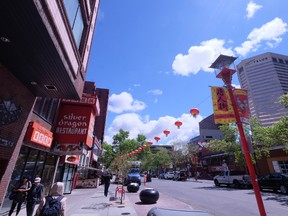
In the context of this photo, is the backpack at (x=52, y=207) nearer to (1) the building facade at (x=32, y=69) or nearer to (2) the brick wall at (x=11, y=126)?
(1) the building facade at (x=32, y=69)

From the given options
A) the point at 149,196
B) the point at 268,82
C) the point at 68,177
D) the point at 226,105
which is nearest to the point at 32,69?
the point at 226,105

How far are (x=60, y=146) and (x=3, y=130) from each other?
5.51 m

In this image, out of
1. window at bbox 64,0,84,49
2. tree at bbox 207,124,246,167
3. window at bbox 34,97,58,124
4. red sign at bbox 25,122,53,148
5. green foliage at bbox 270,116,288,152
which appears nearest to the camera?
window at bbox 64,0,84,49

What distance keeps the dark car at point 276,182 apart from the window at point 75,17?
1972 cm

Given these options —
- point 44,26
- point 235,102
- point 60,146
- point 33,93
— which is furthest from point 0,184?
point 235,102

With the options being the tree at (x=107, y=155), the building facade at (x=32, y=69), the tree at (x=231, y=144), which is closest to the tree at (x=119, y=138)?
the tree at (x=107, y=155)

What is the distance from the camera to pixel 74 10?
30.3 feet

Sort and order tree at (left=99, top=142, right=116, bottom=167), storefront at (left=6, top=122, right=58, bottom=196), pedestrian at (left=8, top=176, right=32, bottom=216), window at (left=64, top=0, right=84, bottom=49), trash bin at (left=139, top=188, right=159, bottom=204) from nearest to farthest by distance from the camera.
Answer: pedestrian at (left=8, top=176, right=32, bottom=216) → window at (left=64, top=0, right=84, bottom=49) → storefront at (left=6, top=122, right=58, bottom=196) → trash bin at (left=139, top=188, right=159, bottom=204) → tree at (left=99, top=142, right=116, bottom=167)

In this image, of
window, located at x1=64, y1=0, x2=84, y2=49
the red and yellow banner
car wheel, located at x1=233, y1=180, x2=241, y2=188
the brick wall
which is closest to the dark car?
car wheel, located at x1=233, y1=180, x2=241, y2=188

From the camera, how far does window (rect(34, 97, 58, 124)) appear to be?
11470 mm

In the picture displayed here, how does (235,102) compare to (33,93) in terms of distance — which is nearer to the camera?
(235,102)

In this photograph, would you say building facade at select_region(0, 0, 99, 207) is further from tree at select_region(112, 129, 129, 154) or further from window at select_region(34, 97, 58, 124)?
tree at select_region(112, 129, 129, 154)

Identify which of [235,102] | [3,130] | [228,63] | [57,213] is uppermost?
[228,63]

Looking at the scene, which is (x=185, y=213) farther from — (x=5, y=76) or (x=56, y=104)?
(x=56, y=104)
